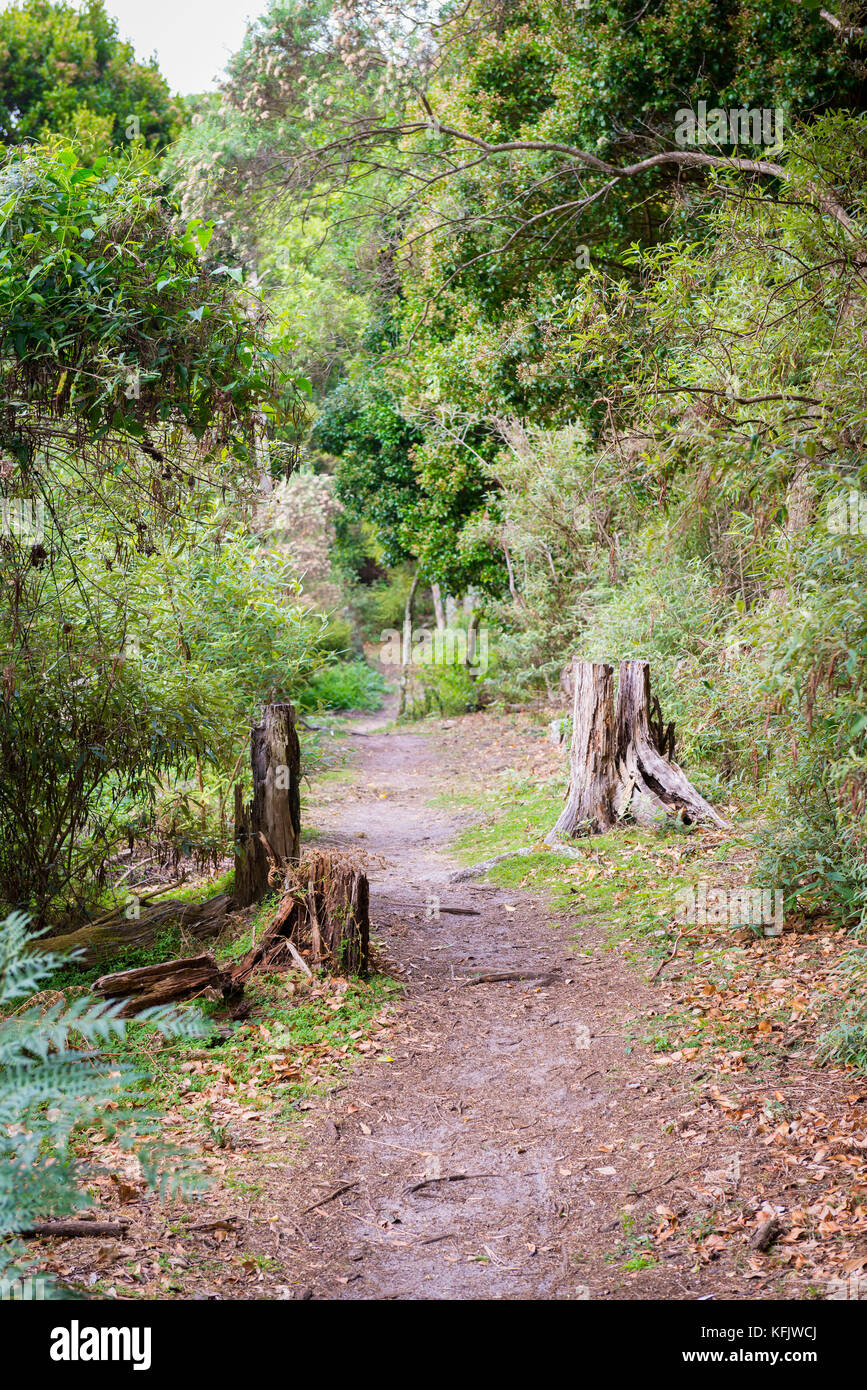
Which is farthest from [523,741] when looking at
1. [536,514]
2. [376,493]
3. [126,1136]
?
[126,1136]

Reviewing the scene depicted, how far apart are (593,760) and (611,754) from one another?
0.52ft

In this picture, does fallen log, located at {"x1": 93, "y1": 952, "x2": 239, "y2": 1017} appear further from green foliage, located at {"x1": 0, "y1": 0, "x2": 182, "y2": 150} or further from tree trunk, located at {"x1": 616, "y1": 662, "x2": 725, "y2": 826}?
green foliage, located at {"x1": 0, "y1": 0, "x2": 182, "y2": 150}

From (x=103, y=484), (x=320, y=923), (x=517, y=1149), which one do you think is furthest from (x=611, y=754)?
(x=517, y=1149)

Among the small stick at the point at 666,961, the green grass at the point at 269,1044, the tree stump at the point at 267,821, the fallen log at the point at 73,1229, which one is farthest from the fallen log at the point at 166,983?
the small stick at the point at 666,961

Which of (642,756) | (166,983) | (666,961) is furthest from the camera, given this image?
(642,756)

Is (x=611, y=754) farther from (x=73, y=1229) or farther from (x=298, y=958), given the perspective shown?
(x=73, y=1229)

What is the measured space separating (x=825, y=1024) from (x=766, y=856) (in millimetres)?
1465

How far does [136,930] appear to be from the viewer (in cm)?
624

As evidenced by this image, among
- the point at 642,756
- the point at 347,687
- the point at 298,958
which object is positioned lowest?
the point at 298,958

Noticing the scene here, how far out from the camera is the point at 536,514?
14.9m

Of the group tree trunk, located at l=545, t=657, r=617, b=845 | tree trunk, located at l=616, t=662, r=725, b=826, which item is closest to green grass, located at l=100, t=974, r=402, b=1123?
tree trunk, located at l=545, t=657, r=617, b=845

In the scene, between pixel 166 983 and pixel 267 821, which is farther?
pixel 267 821

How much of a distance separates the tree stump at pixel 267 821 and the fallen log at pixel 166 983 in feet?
3.84

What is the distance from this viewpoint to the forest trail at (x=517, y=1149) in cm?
324
